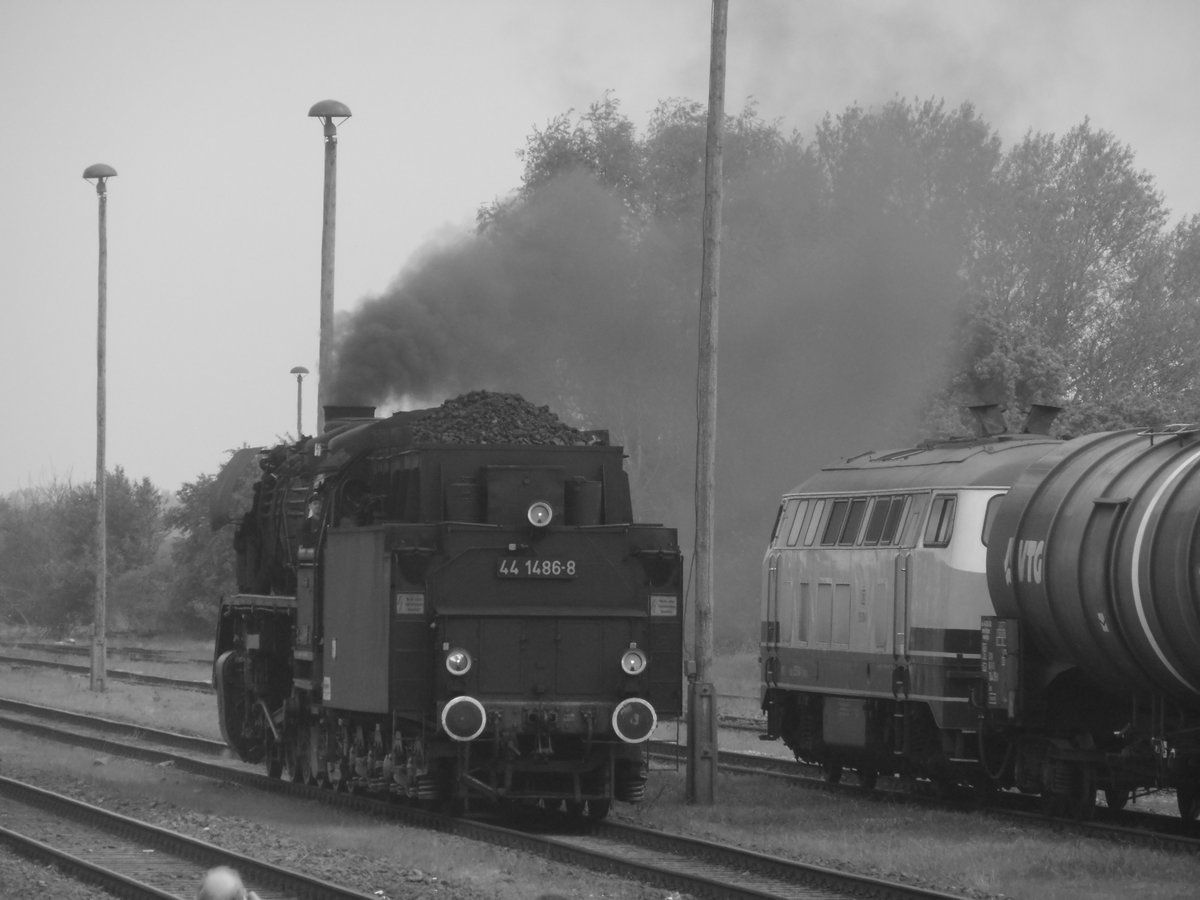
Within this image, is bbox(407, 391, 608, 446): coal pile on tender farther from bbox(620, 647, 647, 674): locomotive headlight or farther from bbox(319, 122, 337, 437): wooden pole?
bbox(319, 122, 337, 437): wooden pole

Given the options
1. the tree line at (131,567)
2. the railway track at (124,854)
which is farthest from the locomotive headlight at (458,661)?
the tree line at (131,567)

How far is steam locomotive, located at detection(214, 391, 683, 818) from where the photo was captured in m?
16.3

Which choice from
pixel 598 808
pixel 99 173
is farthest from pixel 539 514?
pixel 99 173

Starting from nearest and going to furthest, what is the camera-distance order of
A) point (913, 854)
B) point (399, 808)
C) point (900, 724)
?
point (913, 854), point (399, 808), point (900, 724)

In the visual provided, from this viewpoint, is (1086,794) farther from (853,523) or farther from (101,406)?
(101,406)

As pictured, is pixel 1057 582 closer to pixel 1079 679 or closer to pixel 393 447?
pixel 1079 679

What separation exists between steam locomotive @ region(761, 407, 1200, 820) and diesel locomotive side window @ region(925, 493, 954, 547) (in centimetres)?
2

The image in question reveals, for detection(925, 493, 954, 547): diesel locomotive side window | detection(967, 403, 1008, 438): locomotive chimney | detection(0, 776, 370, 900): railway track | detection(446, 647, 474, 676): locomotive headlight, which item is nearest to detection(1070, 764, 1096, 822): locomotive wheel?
detection(925, 493, 954, 547): diesel locomotive side window

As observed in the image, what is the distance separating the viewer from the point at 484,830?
53.0 ft

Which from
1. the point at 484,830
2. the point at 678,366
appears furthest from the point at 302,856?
the point at 678,366

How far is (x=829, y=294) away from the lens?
40906 mm

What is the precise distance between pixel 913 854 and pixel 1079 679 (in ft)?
9.74

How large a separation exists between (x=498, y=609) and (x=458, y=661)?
557mm

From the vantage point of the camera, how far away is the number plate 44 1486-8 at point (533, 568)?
16.4 metres
